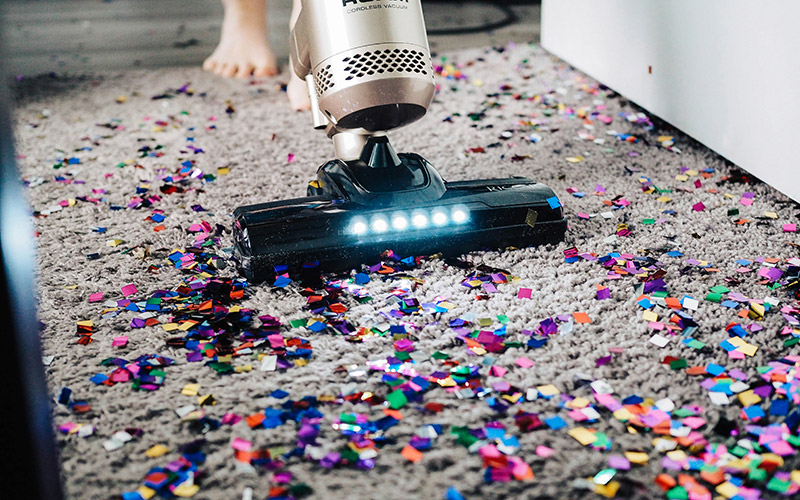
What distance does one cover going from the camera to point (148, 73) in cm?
229

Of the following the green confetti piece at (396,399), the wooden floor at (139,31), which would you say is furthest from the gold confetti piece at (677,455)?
the wooden floor at (139,31)

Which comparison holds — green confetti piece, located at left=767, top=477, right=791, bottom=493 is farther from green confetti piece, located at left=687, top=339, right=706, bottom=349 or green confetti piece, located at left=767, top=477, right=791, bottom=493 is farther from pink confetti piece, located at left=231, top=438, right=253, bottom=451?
pink confetti piece, located at left=231, top=438, right=253, bottom=451

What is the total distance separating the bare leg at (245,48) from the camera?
2.22 metres

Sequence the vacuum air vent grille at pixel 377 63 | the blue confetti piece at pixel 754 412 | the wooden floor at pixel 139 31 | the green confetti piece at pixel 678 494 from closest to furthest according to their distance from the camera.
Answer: the green confetti piece at pixel 678 494
the blue confetti piece at pixel 754 412
the vacuum air vent grille at pixel 377 63
the wooden floor at pixel 139 31

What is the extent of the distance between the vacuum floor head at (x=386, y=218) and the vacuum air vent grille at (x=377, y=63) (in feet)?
0.42

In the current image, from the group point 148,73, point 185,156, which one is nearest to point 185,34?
point 148,73

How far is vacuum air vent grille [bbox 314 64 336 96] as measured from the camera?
3.49 feet

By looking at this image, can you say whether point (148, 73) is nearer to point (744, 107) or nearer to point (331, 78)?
point (331, 78)

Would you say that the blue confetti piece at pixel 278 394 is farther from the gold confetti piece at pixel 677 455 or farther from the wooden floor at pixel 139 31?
the wooden floor at pixel 139 31

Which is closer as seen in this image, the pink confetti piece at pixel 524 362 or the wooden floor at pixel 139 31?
the pink confetti piece at pixel 524 362

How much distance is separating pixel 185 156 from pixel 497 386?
3.43 ft

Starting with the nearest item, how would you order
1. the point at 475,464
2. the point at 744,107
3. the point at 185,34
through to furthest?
the point at 475,464 → the point at 744,107 → the point at 185,34

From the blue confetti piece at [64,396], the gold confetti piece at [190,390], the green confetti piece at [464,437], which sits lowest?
the green confetti piece at [464,437]

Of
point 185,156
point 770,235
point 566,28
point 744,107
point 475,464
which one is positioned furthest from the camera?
point 566,28
